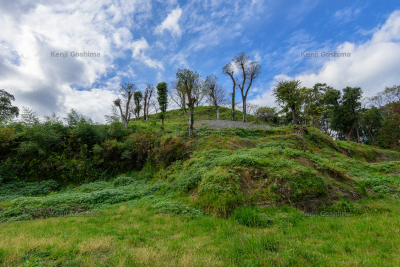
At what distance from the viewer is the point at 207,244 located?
4.09 metres

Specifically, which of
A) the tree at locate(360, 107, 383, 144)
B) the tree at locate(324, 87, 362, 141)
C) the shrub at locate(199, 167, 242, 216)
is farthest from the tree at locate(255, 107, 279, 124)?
the shrub at locate(199, 167, 242, 216)

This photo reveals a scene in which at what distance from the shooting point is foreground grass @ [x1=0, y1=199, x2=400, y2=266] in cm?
325

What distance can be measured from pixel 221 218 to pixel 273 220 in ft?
5.80

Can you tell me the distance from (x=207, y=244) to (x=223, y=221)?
5.06 ft

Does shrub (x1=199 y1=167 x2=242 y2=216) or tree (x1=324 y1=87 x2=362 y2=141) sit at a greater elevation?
tree (x1=324 y1=87 x2=362 y2=141)

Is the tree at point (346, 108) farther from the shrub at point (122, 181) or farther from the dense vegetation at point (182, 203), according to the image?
the shrub at point (122, 181)

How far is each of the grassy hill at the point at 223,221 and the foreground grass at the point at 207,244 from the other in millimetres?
24

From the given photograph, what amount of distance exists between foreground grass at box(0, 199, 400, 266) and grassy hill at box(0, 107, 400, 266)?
2cm

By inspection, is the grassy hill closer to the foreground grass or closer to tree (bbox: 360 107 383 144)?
the foreground grass

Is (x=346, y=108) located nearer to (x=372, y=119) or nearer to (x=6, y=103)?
(x=372, y=119)

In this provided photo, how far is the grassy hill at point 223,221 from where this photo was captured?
3432mm
